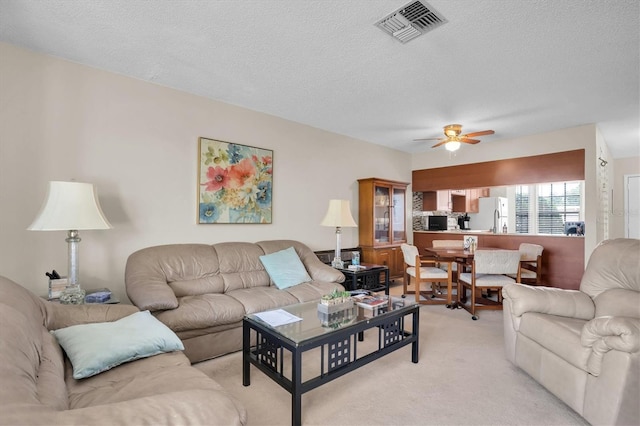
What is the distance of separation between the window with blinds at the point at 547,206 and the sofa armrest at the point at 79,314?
7164mm

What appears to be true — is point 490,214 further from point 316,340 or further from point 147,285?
point 147,285

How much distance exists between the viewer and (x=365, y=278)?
13.2 feet

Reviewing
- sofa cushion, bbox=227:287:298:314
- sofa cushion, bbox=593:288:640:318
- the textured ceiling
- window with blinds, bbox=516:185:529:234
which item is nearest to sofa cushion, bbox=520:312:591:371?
sofa cushion, bbox=593:288:640:318

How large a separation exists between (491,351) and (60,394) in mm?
3070

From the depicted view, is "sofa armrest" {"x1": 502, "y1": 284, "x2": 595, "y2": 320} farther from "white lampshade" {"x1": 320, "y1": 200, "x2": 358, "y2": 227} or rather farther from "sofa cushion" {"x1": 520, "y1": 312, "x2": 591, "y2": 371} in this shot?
"white lampshade" {"x1": 320, "y1": 200, "x2": 358, "y2": 227}

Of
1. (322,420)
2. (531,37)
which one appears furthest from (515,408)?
(531,37)

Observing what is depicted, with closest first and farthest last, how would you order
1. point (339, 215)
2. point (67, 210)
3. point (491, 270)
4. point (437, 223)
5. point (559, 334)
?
point (559, 334) → point (67, 210) → point (491, 270) → point (339, 215) → point (437, 223)

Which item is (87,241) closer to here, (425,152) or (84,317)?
(84,317)

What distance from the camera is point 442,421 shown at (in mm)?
1812

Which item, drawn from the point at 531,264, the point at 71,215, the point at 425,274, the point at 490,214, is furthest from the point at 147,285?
the point at 490,214

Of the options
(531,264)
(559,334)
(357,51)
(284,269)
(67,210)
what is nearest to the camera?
(559,334)

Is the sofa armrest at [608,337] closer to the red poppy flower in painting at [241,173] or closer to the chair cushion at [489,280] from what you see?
the chair cushion at [489,280]

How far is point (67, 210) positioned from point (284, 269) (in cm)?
202

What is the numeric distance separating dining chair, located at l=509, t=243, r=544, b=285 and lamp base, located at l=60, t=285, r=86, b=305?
4.70 meters
